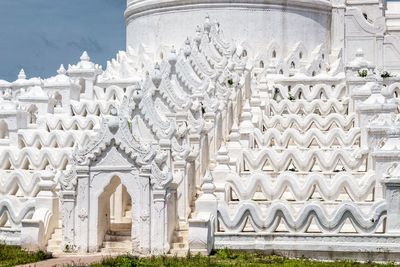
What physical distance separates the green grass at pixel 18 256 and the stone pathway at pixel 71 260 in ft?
0.61

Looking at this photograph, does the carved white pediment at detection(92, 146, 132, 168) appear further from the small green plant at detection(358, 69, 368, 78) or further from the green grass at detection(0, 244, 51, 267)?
the small green plant at detection(358, 69, 368, 78)

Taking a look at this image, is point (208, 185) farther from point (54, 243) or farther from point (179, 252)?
point (54, 243)

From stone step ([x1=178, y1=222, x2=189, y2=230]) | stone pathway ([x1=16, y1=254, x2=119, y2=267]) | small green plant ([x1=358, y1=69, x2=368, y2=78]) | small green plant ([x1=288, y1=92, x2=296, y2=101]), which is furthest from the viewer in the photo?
small green plant ([x1=288, y1=92, x2=296, y2=101])

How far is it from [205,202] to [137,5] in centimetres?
2058

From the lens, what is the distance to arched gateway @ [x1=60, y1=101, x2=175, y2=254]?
16391 mm

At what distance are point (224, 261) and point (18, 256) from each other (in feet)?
12.1

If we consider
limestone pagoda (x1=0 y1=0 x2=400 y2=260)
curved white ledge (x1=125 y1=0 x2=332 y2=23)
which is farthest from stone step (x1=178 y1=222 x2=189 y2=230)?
curved white ledge (x1=125 y1=0 x2=332 y2=23)

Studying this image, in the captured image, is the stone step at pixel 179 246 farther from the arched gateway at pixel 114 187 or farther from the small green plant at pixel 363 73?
the small green plant at pixel 363 73

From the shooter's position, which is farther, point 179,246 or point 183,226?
point 183,226

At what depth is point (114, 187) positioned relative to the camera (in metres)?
17.2

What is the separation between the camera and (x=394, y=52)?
109 ft

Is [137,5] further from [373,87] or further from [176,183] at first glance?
[176,183]

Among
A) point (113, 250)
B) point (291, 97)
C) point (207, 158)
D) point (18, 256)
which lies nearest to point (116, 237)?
point (113, 250)

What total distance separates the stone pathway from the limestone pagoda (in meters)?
0.58
